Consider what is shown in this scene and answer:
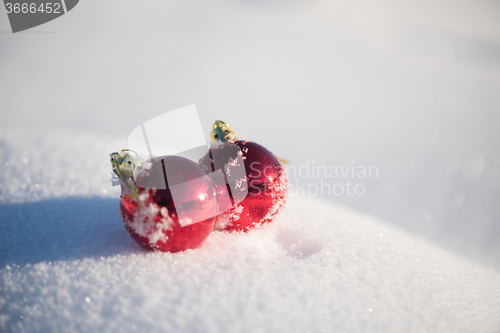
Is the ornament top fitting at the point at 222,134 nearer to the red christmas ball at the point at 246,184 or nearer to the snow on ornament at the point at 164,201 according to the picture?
the red christmas ball at the point at 246,184

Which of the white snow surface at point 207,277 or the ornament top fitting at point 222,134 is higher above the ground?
the ornament top fitting at point 222,134

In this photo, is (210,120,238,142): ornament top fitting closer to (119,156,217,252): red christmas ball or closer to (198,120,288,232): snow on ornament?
(198,120,288,232): snow on ornament

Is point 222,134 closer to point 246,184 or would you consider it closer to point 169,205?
point 246,184

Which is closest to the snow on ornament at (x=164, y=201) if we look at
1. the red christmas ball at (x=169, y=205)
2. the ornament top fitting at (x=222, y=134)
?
the red christmas ball at (x=169, y=205)

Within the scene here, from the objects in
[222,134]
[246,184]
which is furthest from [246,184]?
[222,134]

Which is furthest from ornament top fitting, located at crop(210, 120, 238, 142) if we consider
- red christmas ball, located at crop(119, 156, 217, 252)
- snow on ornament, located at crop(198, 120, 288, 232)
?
red christmas ball, located at crop(119, 156, 217, 252)

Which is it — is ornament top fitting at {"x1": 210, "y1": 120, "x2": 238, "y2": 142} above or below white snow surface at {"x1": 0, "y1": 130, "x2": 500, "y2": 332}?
above
